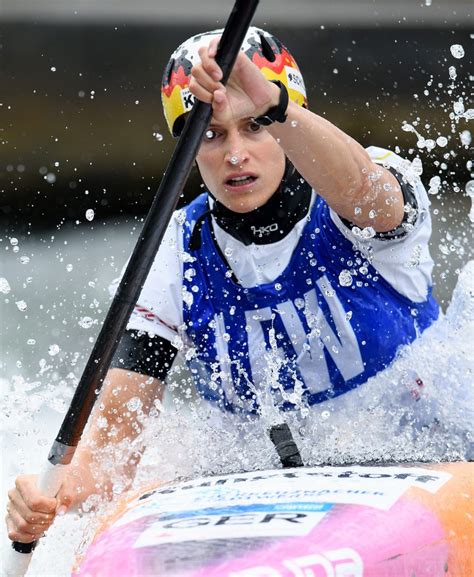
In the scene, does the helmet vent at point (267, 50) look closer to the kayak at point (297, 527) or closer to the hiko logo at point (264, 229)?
the hiko logo at point (264, 229)

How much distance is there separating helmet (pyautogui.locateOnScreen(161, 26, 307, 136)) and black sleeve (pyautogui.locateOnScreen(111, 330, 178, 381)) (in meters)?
0.43

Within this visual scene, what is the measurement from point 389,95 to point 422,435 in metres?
3.21

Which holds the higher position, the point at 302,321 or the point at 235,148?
the point at 235,148

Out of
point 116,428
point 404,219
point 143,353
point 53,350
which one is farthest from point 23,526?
point 53,350

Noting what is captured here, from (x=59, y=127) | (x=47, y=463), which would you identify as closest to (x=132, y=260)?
(x=47, y=463)

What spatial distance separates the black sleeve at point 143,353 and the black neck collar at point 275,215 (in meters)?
0.28

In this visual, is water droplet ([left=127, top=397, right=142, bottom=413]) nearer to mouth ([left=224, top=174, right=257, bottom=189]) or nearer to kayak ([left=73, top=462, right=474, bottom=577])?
kayak ([left=73, top=462, right=474, bottom=577])

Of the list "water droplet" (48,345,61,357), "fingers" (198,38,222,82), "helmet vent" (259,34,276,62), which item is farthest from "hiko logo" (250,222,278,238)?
"water droplet" (48,345,61,357)

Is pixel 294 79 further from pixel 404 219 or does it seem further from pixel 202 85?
pixel 202 85

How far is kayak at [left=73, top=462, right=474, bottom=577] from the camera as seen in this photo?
3.96 ft

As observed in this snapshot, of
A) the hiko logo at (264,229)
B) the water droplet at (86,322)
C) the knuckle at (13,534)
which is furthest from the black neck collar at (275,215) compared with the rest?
the knuckle at (13,534)

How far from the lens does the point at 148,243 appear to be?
1.46m

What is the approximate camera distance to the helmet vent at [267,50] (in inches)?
73.8

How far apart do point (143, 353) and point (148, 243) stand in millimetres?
546
